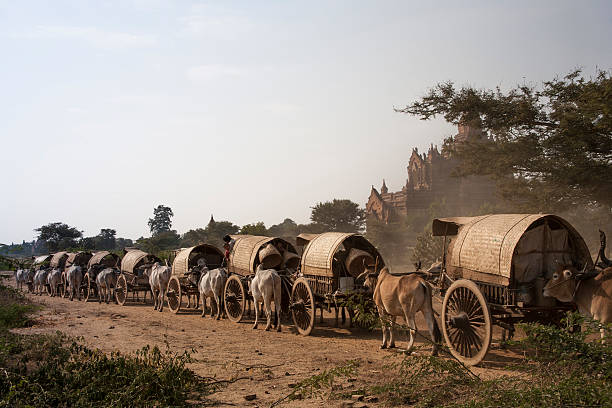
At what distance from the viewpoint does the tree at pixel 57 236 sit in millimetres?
49781

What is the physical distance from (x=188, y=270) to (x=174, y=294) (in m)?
1.14

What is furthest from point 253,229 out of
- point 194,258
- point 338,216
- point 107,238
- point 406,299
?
point 107,238

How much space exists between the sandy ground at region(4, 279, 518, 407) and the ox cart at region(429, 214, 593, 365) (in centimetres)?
68

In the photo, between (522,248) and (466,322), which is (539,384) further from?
(522,248)

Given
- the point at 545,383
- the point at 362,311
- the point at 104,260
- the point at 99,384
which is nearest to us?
the point at 545,383

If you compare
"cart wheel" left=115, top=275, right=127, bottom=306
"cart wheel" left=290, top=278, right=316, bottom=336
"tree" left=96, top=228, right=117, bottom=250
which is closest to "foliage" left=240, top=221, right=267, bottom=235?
"cart wheel" left=115, top=275, right=127, bottom=306

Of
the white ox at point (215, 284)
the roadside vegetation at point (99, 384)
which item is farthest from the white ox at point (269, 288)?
the roadside vegetation at point (99, 384)

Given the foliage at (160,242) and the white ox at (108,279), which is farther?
the foliage at (160,242)

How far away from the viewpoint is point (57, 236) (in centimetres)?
5097

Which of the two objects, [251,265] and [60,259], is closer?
[251,265]

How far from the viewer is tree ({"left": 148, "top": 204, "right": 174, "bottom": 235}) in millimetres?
87875

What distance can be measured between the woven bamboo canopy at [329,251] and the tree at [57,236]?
147ft

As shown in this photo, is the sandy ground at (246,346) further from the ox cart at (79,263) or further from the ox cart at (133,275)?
the ox cart at (79,263)

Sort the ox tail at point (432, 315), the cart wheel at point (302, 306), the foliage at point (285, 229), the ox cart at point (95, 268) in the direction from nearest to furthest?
the ox tail at point (432, 315), the cart wheel at point (302, 306), the ox cart at point (95, 268), the foliage at point (285, 229)
